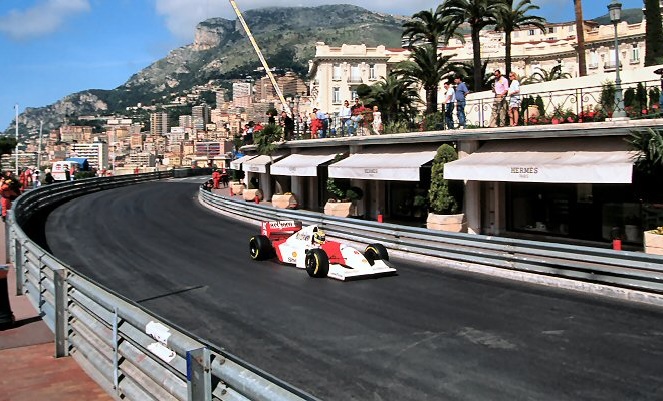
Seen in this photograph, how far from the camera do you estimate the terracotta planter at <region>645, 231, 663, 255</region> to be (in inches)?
534

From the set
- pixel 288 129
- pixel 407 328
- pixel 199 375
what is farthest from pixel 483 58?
pixel 199 375

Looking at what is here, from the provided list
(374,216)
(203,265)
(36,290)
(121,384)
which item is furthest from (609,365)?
(374,216)

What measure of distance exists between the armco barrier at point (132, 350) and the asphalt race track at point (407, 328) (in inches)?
80.3

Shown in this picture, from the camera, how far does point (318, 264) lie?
13.6 metres

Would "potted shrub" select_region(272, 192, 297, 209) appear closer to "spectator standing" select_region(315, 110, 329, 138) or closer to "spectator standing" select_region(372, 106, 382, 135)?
"spectator standing" select_region(315, 110, 329, 138)

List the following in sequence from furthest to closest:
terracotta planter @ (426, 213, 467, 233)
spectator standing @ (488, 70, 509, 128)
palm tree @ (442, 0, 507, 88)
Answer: palm tree @ (442, 0, 507, 88)
terracotta planter @ (426, 213, 467, 233)
spectator standing @ (488, 70, 509, 128)

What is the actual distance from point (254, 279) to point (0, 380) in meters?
6.89

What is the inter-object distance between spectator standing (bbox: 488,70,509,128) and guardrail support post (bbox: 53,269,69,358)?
14.2 m

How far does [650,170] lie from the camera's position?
1416 cm

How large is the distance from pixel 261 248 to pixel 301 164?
11.6m

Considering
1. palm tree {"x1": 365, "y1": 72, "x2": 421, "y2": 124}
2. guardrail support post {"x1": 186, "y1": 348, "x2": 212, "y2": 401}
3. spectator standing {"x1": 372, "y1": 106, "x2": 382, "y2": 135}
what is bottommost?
guardrail support post {"x1": 186, "y1": 348, "x2": 212, "y2": 401}

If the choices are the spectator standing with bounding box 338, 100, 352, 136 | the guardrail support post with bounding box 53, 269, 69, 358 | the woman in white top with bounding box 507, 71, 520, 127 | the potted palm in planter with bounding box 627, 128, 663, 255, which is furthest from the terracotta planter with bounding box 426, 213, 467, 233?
the guardrail support post with bounding box 53, 269, 69, 358

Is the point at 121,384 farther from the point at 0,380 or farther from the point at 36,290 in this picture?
the point at 36,290

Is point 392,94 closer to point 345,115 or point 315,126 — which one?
point 315,126
